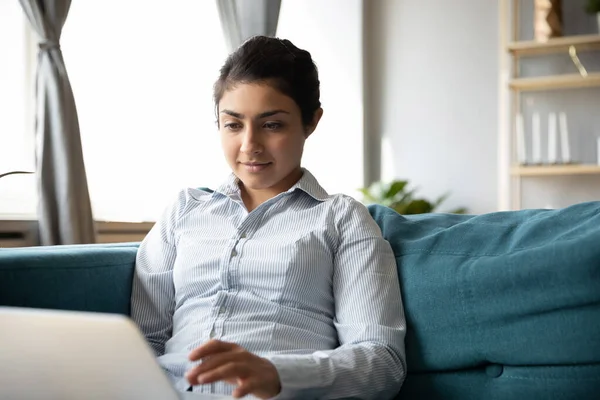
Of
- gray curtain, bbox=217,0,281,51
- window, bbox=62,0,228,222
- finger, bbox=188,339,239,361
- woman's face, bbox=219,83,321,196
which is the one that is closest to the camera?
finger, bbox=188,339,239,361

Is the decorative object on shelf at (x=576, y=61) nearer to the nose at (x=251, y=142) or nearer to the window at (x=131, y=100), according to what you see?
the window at (x=131, y=100)

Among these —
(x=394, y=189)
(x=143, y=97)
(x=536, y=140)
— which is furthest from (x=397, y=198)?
(x=143, y=97)

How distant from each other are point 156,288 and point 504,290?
27.7 inches

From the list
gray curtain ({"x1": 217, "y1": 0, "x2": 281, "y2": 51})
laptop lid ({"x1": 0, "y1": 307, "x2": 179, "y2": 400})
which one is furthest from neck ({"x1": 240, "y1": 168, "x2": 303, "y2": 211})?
gray curtain ({"x1": 217, "y1": 0, "x2": 281, "y2": 51})

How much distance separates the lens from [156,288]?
67.0 inches

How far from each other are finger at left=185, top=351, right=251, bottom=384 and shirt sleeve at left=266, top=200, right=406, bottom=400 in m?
0.12

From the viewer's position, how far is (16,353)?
A: 31.5 inches

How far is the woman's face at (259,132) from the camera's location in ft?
5.37

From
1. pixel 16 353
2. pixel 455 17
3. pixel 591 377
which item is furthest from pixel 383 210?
pixel 455 17

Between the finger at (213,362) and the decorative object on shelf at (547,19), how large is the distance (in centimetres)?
391

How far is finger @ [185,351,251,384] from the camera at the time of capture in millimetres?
1027

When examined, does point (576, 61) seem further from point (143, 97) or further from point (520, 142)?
point (143, 97)

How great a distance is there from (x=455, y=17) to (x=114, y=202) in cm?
253

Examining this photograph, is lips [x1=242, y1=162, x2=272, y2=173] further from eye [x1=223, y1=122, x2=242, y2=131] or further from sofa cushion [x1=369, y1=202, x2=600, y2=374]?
sofa cushion [x1=369, y1=202, x2=600, y2=374]
